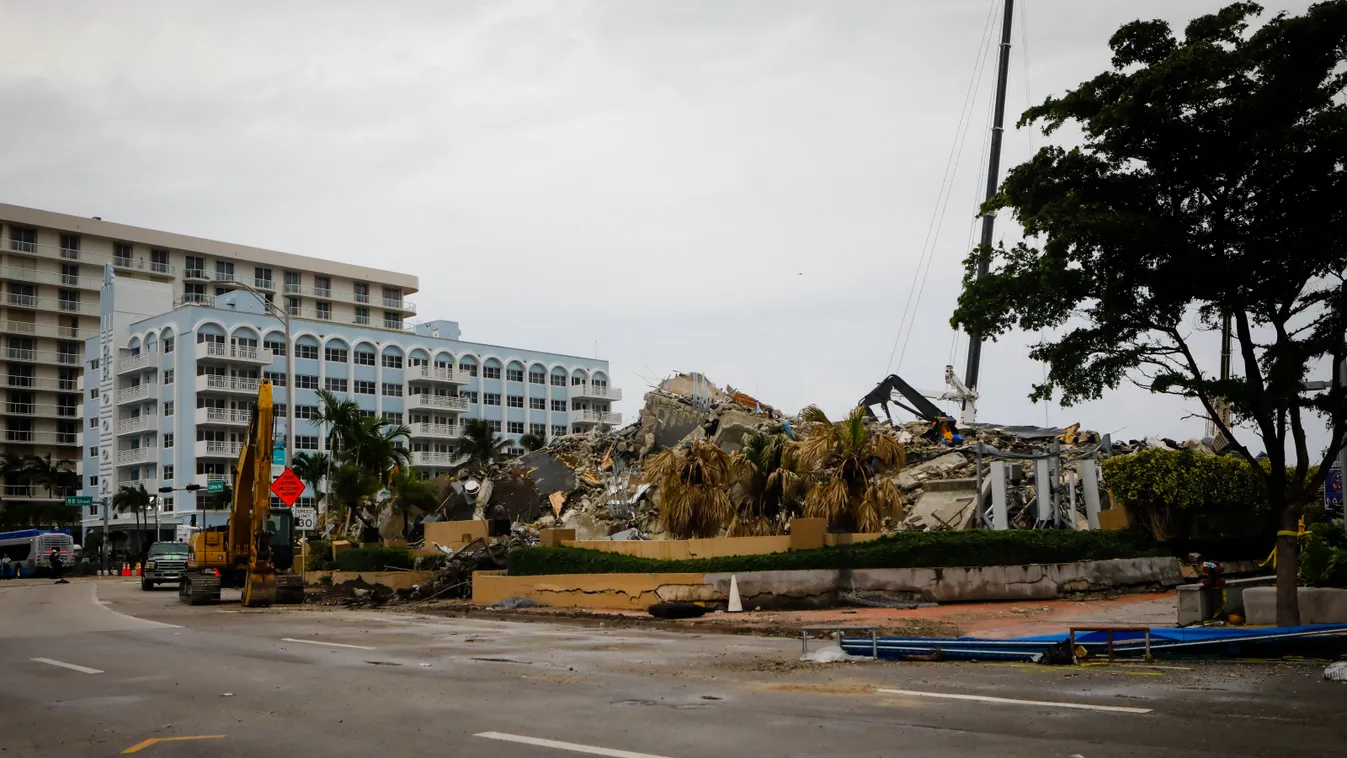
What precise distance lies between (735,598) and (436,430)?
74.1 m

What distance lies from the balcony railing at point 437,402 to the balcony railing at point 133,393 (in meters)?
19.9

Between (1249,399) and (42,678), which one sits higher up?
(1249,399)

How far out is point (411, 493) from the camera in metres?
43.9

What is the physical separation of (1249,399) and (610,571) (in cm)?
1486

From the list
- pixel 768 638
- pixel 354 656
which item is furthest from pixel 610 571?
pixel 354 656

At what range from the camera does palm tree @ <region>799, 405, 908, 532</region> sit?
25.5m

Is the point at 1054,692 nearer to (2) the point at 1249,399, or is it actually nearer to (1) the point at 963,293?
(2) the point at 1249,399

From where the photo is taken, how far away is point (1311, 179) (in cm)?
1412

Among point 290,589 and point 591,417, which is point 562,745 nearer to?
point 290,589


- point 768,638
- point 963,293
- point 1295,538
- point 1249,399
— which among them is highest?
point 963,293

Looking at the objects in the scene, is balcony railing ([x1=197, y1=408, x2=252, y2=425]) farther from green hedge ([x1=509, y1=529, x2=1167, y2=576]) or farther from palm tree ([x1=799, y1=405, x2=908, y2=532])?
palm tree ([x1=799, y1=405, x2=908, y2=532])

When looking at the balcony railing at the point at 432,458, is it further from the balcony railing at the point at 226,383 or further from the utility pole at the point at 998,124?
the utility pole at the point at 998,124

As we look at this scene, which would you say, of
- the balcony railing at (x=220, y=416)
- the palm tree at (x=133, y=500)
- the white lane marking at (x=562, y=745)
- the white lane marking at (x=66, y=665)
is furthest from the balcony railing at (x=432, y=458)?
the white lane marking at (x=562, y=745)

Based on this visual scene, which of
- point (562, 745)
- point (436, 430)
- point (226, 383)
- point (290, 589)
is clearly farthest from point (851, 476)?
point (436, 430)
